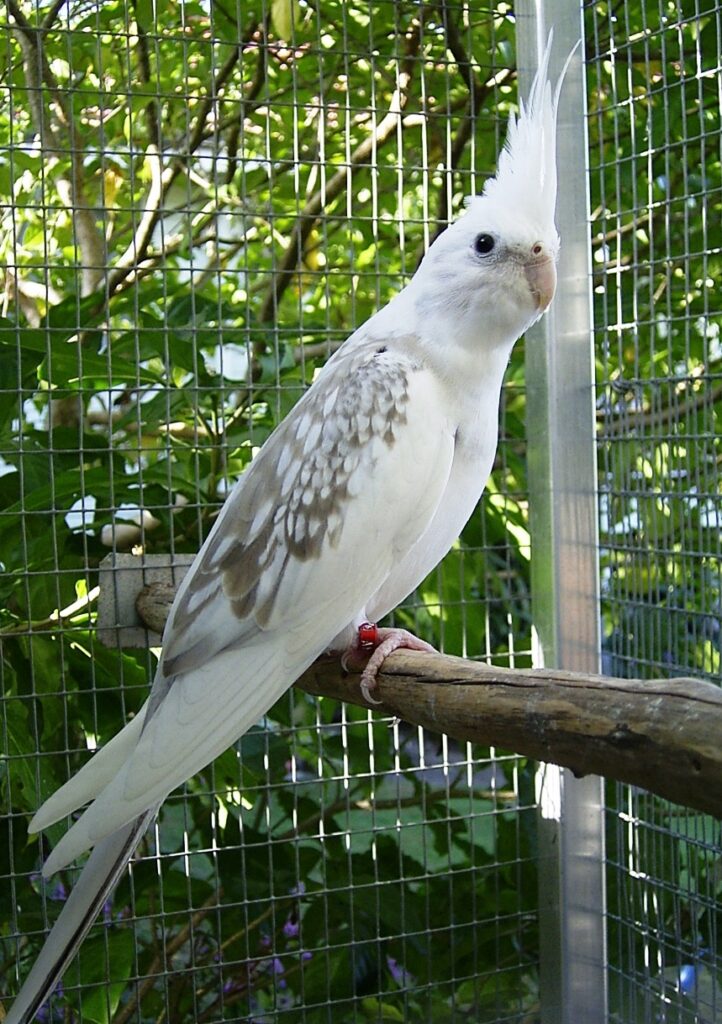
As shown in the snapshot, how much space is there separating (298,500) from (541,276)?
44cm

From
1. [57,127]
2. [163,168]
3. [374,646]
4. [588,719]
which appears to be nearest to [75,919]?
[374,646]

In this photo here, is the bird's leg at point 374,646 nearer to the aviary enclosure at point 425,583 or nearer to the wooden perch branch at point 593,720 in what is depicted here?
the wooden perch branch at point 593,720

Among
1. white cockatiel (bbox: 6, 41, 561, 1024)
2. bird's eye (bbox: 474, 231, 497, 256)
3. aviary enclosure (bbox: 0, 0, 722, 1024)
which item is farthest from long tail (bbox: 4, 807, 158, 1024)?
bird's eye (bbox: 474, 231, 497, 256)

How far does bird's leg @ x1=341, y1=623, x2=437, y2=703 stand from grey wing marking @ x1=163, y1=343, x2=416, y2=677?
13cm

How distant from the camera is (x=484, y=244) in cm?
153

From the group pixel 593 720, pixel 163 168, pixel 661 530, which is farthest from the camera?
pixel 163 168

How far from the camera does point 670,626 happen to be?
1694 mm

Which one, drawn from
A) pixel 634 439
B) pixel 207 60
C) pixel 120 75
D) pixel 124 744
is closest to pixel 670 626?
pixel 634 439

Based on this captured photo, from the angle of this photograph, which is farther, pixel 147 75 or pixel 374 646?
pixel 147 75

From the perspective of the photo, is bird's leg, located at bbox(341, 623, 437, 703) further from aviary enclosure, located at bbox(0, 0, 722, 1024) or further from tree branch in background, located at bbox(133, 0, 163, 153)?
tree branch in background, located at bbox(133, 0, 163, 153)

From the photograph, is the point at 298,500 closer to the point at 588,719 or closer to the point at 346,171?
Answer: the point at 588,719

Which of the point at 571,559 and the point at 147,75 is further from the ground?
the point at 147,75

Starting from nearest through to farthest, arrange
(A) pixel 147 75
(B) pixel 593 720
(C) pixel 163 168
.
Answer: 1. (B) pixel 593 720
2. (C) pixel 163 168
3. (A) pixel 147 75

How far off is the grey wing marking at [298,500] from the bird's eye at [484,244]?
0.18 meters
